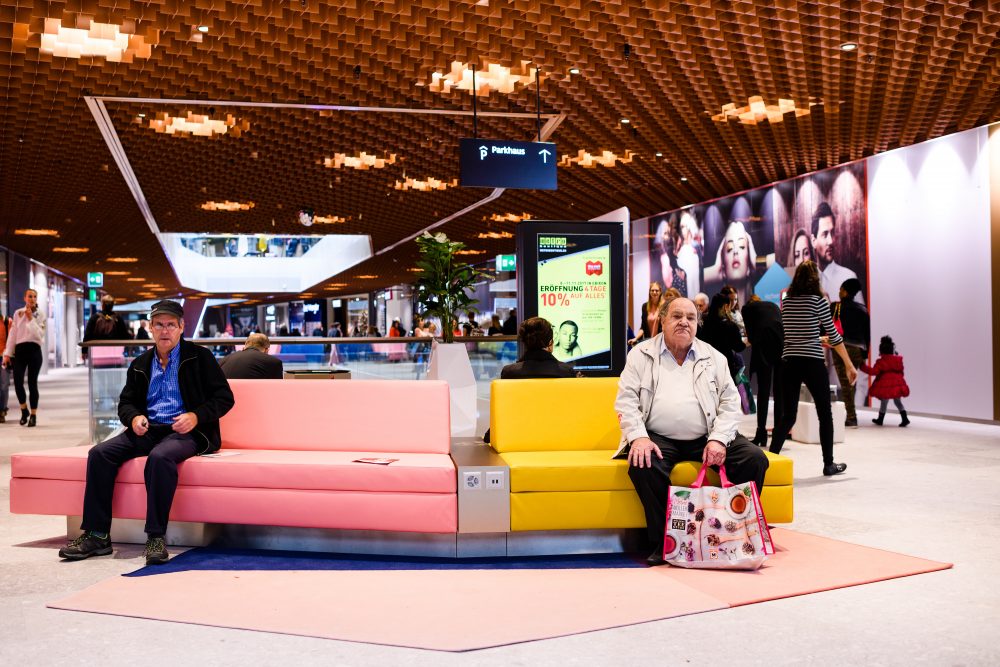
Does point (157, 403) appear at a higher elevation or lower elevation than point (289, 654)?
higher

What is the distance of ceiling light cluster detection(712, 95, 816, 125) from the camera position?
8734mm

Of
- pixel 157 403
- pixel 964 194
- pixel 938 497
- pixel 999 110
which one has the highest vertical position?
pixel 999 110

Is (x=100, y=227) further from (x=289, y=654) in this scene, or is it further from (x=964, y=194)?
(x=289, y=654)

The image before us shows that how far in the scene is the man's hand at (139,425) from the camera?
13.4 ft

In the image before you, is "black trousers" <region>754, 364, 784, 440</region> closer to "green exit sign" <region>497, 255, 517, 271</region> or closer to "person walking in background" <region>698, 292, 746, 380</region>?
"person walking in background" <region>698, 292, 746, 380</region>

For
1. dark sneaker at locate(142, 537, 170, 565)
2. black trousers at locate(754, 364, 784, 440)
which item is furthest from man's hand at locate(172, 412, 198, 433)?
black trousers at locate(754, 364, 784, 440)

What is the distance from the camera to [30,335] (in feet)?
33.5

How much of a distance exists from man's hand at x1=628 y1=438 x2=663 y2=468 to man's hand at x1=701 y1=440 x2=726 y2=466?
20cm

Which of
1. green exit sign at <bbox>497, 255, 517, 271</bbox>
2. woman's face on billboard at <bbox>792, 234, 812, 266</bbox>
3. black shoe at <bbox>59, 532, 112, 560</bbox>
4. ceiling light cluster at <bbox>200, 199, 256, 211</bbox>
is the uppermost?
ceiling light cluster at <bbox>200, 199, 256, 211</bbox>

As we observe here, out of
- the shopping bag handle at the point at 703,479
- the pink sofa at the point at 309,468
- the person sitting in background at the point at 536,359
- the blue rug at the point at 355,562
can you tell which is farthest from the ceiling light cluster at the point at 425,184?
the shopping bag handle at the point at 703,479

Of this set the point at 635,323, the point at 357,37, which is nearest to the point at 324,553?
the point at 357,37

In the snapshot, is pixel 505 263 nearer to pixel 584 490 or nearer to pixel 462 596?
pixel 584 490

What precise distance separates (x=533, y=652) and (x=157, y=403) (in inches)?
97.7

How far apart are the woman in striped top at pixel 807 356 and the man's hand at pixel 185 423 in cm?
404
